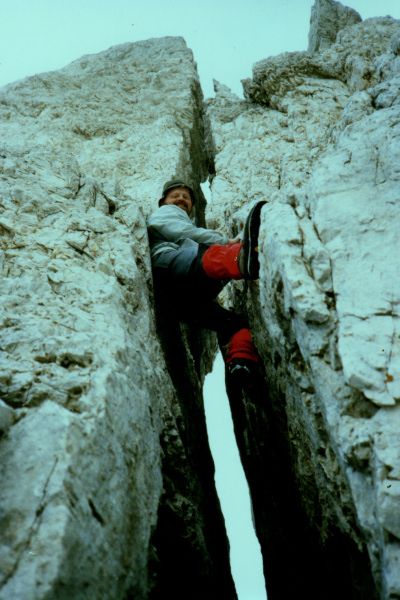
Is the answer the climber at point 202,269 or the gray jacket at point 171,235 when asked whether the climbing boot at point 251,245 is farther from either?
the gray jacket at point 171,235

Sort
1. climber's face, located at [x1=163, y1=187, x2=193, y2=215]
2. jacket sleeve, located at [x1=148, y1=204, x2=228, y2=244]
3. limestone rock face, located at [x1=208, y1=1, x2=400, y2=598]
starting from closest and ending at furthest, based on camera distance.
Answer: limestone rock face, located at [x1=208, y1=1, x2=400, y2=598] → jacket sleeve, located at [x1=148, y1=204, x2=228, y2=244] → climber's face, located at [x1=163, y1=187, x2=193, y2=215]

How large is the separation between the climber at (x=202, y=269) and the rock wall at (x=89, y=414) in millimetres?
347

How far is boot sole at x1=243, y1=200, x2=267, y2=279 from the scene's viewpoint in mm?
4551

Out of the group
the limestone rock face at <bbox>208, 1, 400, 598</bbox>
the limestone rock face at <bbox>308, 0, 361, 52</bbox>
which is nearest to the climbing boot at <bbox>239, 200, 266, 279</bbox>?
the limestone rock face at <bbox>208, 1, 400, 598</bbox>

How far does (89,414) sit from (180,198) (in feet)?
14.4

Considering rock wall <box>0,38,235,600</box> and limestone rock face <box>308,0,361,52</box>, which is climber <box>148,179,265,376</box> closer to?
rock wall <box>0,38,235,600</box>

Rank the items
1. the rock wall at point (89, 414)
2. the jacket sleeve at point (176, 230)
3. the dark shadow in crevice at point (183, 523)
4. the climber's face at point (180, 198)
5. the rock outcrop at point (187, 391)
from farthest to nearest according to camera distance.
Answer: the climber's face at point (180, 198), the jacket sleeve at point (176, 230), the dark shadow in crevice at point (183, 523), the rock outcrop at point (187, 391), the rock wall at point (89, 414)

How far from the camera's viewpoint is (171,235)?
5.72m

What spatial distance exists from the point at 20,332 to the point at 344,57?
30.0 ft

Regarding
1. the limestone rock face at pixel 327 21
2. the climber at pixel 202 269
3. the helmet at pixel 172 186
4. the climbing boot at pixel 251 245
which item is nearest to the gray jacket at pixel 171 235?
the climber at pixel 202 269

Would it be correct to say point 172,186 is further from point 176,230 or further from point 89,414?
point 89,414

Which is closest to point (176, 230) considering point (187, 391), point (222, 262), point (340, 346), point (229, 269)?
point (222, 262)

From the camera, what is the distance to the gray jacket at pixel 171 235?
5.54 meters

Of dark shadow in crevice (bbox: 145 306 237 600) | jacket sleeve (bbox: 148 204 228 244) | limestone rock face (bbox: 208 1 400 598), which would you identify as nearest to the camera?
limestone rock face (bbox: 208 1 400 598)
